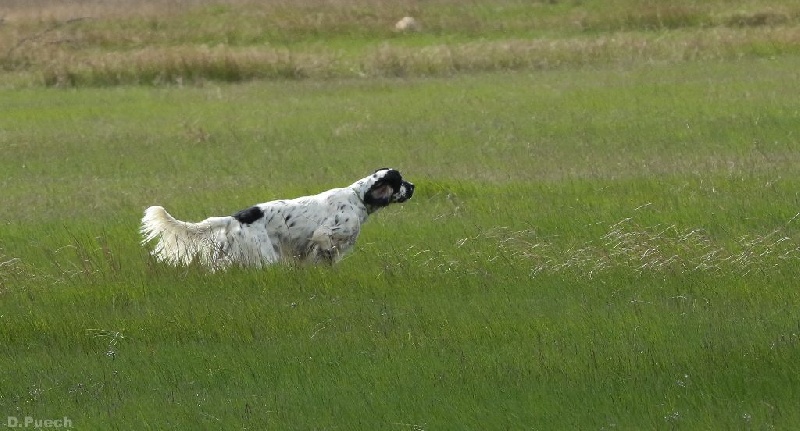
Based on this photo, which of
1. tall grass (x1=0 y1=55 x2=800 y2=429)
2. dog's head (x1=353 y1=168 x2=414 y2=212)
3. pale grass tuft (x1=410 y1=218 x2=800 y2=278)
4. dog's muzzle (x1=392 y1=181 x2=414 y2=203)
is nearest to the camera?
tall grass (x1=0 y1=55 x2=800 y2=429)

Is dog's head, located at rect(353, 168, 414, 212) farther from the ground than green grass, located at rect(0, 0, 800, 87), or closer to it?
farther from the ground

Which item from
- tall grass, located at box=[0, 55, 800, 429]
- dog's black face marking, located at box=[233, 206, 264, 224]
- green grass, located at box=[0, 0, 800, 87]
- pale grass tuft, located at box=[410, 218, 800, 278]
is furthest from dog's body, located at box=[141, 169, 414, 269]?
green grass, located at box=[0, 0, 800, 87]

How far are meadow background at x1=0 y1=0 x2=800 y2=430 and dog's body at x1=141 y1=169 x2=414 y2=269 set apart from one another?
0.97ft

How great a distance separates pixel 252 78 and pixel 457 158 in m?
11.7

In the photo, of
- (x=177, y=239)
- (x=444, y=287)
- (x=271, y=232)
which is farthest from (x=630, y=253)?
(x=177, y=239)

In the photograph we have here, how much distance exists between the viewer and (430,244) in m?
12.2

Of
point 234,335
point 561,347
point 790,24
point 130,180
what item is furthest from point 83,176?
point 790,24

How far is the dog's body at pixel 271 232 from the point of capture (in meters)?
11.3

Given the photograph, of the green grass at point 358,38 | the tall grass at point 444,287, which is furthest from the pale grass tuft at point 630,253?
the green grass at point 358,38

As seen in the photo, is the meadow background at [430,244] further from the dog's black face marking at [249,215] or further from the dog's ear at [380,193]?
the dog's black face marking at [249,215]

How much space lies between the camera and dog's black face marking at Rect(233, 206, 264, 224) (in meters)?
11.5

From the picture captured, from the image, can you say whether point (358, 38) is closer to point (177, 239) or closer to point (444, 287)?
point (177, 239)

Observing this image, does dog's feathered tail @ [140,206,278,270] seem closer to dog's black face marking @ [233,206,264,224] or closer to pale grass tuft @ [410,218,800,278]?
dog's black face marking @ [233,206,264,224]

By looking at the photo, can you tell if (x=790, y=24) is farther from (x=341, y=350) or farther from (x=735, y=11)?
(x=341, y=350)
